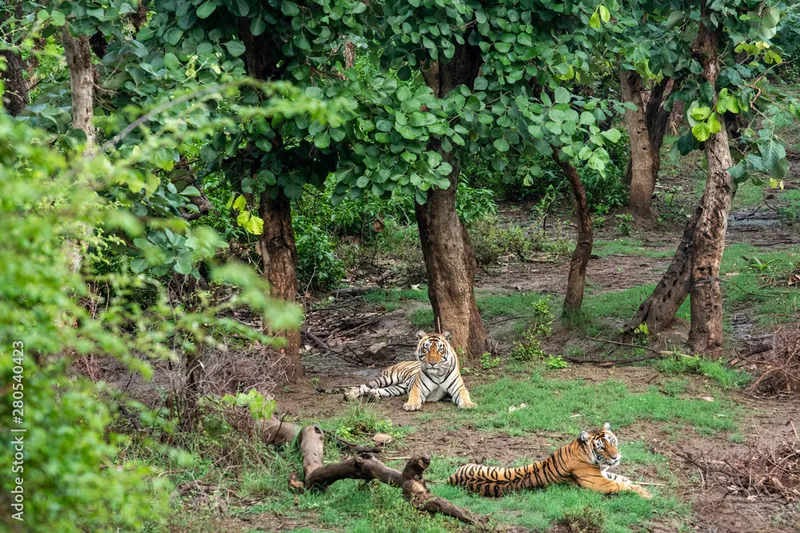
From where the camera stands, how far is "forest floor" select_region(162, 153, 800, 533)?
5.77 m

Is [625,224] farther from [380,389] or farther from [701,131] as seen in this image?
[380,389]

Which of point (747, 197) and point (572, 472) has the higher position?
point (747, 197)

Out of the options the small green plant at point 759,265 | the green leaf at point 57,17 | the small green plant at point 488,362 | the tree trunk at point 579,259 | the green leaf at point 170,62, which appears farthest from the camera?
the small green plant at point 759,265

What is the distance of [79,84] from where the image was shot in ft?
18.0

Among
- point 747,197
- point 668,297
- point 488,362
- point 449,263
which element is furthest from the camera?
point 747,197

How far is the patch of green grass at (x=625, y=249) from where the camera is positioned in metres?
15.4

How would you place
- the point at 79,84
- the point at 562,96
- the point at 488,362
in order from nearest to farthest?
the point at 79,84, the point at 562,96, the point at 488,362

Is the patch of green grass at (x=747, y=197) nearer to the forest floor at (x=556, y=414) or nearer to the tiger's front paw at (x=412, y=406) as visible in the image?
the forest floor at (x=556, y=414)

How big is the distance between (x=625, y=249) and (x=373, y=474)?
1091cm

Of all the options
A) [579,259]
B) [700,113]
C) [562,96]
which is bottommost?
[579,259]

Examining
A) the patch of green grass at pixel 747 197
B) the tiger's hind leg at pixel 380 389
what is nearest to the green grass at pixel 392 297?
the tiger's hind leg at pixel 380 389

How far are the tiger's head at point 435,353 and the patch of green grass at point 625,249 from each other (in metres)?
7.03

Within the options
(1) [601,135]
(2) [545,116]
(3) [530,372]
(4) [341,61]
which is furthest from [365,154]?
(3) [530,372]

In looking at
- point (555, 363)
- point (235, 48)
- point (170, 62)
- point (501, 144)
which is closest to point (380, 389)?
point (555, 363)
